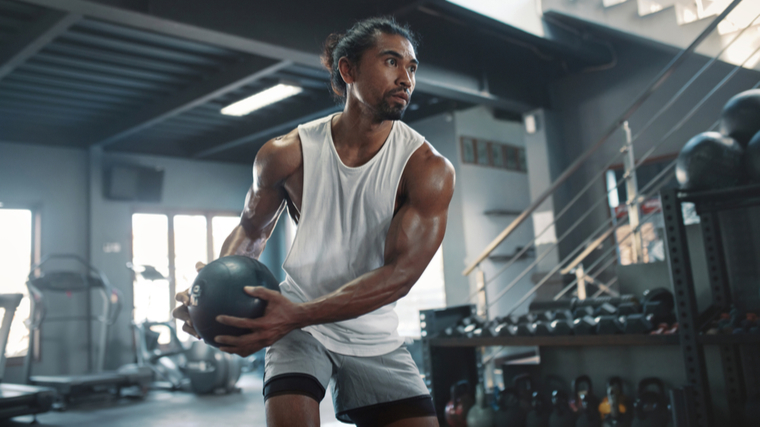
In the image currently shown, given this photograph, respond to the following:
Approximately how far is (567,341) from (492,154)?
5.17 metres

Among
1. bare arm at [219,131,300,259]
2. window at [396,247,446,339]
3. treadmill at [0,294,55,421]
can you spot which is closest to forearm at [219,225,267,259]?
bare arm at [219,131,300,259]

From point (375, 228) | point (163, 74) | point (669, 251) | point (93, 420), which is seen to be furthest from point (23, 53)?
point (669, 251)

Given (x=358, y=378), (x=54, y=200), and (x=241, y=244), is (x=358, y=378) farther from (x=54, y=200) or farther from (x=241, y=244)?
(x=54, y=200)

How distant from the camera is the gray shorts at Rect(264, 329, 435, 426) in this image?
1.39m

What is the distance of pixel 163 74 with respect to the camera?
558 cm

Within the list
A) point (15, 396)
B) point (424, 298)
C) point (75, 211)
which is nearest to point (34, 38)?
point (15, 396)

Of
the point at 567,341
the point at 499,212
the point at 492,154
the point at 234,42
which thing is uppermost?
the point at 234,42

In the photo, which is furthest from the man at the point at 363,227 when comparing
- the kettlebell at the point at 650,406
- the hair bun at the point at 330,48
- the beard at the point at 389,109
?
the kettlebell at the point at 650,406

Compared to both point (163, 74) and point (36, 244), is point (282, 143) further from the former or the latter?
point (36, 244)

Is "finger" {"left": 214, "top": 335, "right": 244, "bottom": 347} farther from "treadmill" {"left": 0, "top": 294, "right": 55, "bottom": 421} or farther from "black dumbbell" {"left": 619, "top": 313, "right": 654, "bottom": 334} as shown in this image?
"treadmill" {"left": 0, "top": 294, "right": 55, "bottom": 421}

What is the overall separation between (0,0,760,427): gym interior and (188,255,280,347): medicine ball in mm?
1688

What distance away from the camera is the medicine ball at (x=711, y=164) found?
7.57ft

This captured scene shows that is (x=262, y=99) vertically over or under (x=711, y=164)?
over

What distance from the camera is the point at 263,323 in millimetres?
1210
